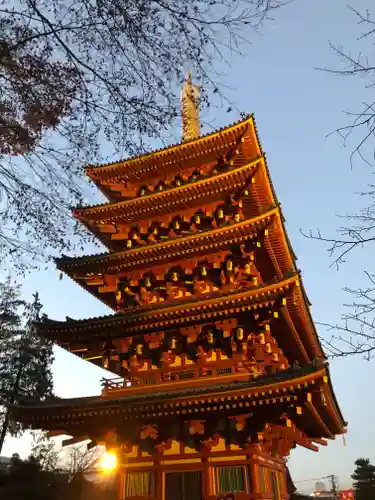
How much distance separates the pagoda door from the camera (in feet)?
37.7

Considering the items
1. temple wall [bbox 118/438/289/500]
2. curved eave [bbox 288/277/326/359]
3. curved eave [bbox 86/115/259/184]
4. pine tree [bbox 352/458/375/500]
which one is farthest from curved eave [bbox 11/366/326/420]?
pine tree [bbox 352/458/375/500]

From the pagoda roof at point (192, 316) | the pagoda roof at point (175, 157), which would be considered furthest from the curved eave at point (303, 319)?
the pagoda roof at point (175, 157)

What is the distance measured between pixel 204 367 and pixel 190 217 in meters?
5.82

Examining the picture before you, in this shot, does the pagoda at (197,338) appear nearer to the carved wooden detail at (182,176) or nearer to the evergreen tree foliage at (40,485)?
the carved wooden detail at (182,176)

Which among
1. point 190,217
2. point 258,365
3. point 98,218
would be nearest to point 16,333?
point 98,218

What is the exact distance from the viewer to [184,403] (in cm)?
1141

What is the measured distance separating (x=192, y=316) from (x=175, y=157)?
727 cm

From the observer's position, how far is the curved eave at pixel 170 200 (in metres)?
15.2

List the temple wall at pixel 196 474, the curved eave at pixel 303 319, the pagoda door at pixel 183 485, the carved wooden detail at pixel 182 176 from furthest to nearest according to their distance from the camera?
the carved wooden detail at pixel 182 176 → the curved eave at pixel 303 319 → the pagoda door at pixel 183 485 → the temple wall at pixel 196 474

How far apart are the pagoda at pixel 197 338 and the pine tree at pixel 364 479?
35.0 m

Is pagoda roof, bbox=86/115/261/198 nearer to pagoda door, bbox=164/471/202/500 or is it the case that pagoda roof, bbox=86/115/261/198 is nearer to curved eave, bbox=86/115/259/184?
curved eave, bbox=86/115/259/184

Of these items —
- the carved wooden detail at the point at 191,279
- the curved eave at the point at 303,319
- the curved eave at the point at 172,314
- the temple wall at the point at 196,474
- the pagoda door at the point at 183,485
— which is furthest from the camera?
the carved wooden detail at the point at 191,279

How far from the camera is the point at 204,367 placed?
1296cm

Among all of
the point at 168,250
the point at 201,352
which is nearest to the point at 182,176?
the point at 168,250
